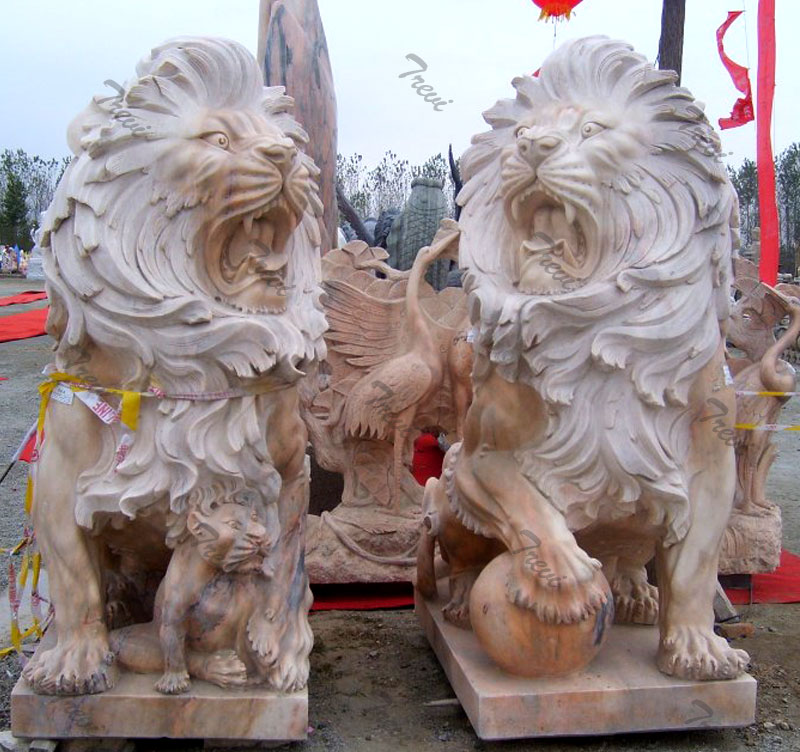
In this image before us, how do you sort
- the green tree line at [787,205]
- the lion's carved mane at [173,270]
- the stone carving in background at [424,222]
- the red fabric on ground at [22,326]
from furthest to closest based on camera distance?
the green tree line at [787,205] → the stone carving in background at [424,222] → the red fabric on ground at [22,326] → the lion's carved mane at [173,270]

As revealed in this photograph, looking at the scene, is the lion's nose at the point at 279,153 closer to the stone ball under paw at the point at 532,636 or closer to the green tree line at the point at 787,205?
the stone ball under paw at the point at 532,636

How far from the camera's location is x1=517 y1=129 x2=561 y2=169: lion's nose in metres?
2.38

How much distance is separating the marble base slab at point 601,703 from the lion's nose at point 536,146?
1318mm

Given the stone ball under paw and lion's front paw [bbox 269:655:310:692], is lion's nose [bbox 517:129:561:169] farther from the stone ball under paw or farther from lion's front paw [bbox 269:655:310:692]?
lion's front paw [bbox 269:655:310:692]

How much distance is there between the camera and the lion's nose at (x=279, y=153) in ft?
7.48

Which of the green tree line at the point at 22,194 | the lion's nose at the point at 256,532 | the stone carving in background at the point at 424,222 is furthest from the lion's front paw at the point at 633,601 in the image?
the green tree line at the point at 22,194

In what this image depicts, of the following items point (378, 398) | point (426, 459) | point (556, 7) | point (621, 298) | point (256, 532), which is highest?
point (556, 7)

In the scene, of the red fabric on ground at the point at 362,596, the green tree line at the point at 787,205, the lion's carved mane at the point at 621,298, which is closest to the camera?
the lion's carved mane at the point at 621,298

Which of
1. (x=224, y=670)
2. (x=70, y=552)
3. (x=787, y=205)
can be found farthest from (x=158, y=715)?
(x=787, y=205)

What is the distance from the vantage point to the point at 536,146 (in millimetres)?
2389

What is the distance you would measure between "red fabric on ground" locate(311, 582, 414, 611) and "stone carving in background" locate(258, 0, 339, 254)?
1.89 metres

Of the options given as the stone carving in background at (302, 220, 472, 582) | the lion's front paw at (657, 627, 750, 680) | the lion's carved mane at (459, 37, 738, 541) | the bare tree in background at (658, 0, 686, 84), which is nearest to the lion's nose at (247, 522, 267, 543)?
the lion's carved mane at (459, 37, 738, 541)

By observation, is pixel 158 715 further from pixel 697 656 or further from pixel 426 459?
pixel 426 459

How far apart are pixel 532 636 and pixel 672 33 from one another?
5401mm
